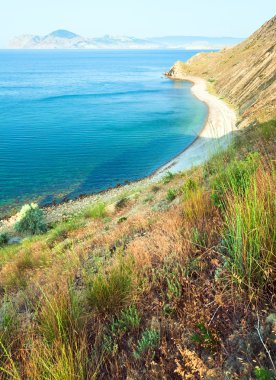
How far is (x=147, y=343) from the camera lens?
12.0ft

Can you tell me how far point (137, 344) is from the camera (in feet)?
12.7

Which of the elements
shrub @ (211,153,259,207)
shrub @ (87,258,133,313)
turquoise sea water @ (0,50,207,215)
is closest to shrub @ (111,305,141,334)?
shrub @ (87,258,133,313)

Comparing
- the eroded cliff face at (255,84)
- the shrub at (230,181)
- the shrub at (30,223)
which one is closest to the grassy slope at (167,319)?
the shrub at (230,181)

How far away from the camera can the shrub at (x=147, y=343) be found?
360 centimetres

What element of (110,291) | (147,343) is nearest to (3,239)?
(110,291)

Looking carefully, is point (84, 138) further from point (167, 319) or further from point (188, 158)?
point (167, 319)

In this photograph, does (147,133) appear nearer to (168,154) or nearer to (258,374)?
(168,154)

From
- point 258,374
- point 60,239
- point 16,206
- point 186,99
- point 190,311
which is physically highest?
point 186,99

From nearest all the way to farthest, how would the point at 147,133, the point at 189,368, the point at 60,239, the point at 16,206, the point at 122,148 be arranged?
the point at 189,368 → the point at 60,239 → the point at 16,206 → the point at 122,148 → the point at 147,133

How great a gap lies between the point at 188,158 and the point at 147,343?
34136 millimetres

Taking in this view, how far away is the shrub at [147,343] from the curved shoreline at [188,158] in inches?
184

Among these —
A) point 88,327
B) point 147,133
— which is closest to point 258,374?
point 88,327

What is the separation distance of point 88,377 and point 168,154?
38.7m

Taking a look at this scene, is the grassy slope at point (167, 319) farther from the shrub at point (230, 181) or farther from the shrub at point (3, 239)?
the shrub at point (3, 239)
